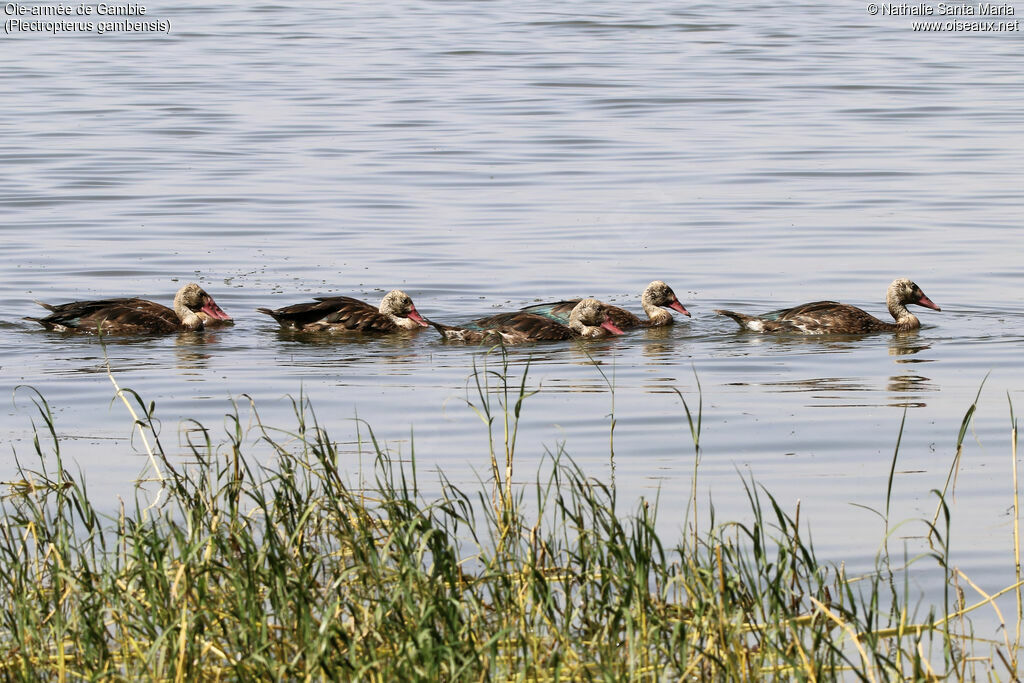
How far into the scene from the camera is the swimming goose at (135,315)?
12.2m

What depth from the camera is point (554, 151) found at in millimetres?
22219

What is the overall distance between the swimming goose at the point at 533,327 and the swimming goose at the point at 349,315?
0.37 meters

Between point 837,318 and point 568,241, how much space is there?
432 centimetres

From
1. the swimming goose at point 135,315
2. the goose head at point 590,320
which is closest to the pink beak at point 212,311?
the swimming goose at point 135,315

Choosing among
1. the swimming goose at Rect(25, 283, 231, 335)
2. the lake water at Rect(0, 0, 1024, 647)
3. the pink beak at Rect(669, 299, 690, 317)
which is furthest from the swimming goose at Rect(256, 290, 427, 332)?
the pink beak at Rect(669, 299, 690, 317)

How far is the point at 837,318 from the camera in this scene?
1233cm

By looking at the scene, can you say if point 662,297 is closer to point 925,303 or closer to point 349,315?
point 925,303

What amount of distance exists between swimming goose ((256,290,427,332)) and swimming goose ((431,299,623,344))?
1.21ft

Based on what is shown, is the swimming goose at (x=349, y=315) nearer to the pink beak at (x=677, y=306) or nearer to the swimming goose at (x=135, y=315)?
the swimming goose at (x=135, y=315)

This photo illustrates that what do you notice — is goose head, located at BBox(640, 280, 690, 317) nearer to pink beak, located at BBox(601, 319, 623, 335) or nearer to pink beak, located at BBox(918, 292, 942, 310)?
pink beak, located at BBox(601, 319, 623, 335)

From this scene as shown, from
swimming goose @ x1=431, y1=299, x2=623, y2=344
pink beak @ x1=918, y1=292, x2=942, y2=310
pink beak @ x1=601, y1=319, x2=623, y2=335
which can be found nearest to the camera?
swimming goose @ x1=431, y1=299, x2=623, y2=344

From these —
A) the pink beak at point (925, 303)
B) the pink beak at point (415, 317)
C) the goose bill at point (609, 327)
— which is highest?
the pink beak at point (925, 303)

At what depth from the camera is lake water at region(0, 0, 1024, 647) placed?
8.38 meters

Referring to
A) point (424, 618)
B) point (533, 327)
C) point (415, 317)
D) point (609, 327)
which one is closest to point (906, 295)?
point (609, 327)
